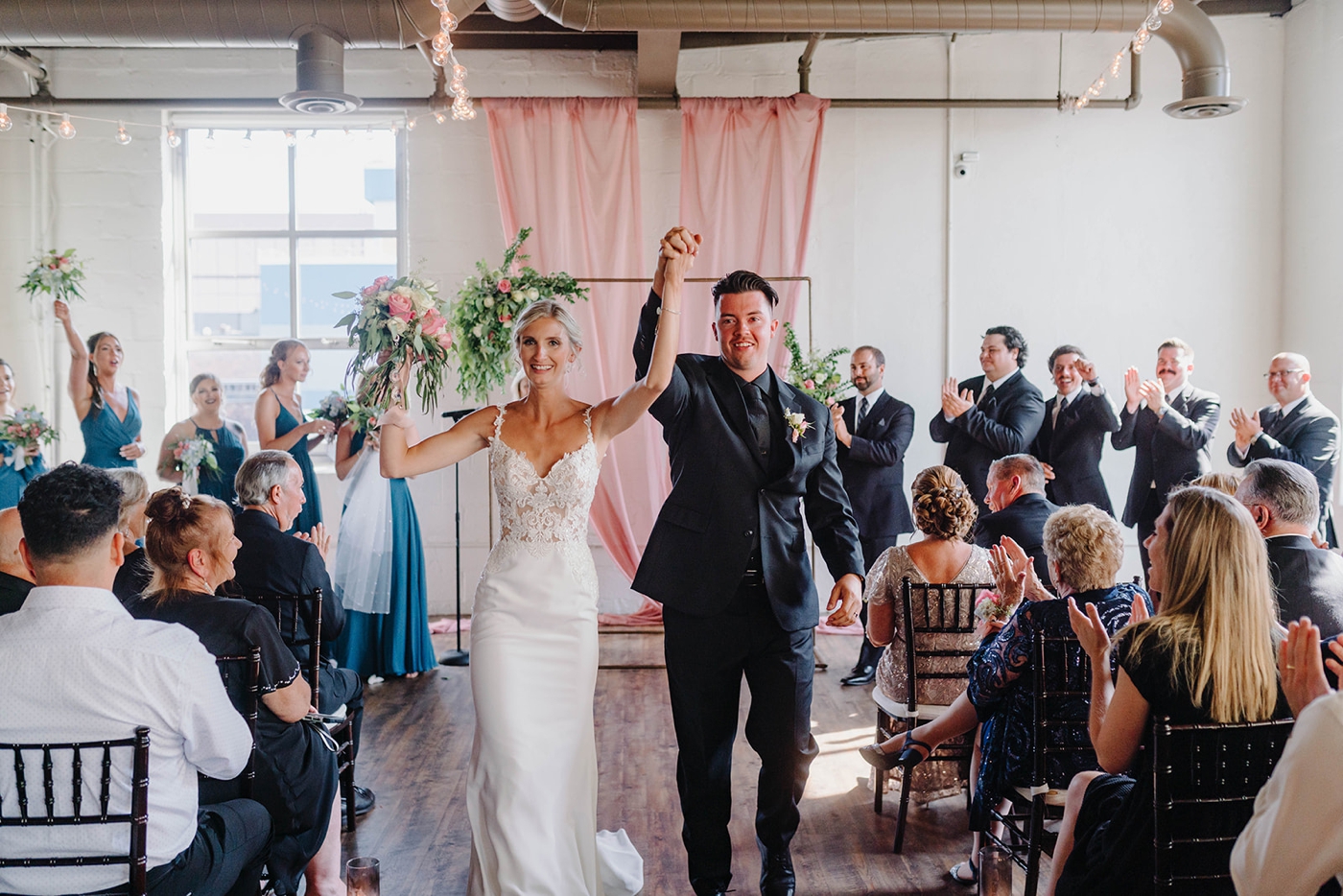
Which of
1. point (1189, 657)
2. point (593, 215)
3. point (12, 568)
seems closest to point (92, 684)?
point (12, 568)

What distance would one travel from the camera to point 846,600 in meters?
2.99

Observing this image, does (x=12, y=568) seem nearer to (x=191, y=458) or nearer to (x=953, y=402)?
(x=191, y=458)

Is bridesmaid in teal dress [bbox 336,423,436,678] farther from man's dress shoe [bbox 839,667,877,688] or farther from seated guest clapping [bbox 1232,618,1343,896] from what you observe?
seated guest clapping [bbox 1232,618,1343,896]

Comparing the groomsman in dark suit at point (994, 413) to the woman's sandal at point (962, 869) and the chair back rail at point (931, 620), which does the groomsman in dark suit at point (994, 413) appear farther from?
the woman's sandal at point (962, 869)

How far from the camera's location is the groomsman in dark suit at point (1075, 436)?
5.93 meters

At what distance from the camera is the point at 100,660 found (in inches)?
73.4

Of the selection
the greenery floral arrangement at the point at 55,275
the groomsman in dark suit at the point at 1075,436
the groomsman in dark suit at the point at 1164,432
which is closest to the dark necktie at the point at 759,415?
the groomsman in dark suit at the point at 1075,436

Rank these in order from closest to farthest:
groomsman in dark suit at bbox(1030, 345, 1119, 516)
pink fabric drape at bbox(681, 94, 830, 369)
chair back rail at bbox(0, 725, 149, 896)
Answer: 1. chair back rail at bbox(0, 725, 149, 896)
2. groomsman in dark suit at bbox(1030, 345, 1119, 516)
3. pink fabric drape at bbox(681, 94, 830, 369)

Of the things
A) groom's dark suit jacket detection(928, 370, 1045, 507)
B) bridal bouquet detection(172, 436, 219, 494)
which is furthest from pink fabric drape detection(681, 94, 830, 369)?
bridal bouquet detection(172, 436, 219, 494)

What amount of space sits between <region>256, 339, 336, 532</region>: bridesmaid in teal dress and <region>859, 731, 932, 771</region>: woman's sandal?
→ 3541 mm

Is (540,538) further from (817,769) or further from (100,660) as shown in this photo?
(817,769)

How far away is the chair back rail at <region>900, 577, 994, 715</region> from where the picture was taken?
353 cm

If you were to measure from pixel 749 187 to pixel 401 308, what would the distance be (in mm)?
4547

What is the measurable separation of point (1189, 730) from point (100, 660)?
6.45ft
